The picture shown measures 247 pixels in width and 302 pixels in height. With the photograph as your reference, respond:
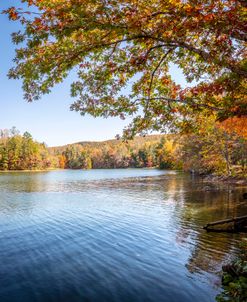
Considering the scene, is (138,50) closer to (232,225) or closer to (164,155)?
(232,225)

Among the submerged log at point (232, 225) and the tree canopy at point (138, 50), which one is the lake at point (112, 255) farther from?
the tree canopy at point (138, 50)

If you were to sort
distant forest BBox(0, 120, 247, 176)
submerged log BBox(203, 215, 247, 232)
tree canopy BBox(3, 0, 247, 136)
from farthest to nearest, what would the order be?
distant forest BBox(0, 120, 247, 176) < submerged log BBox(203, 215, 247, 232) < tree canopy BBox(3, 0, 247, 136)

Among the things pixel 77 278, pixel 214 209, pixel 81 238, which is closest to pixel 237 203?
pixel 214 209

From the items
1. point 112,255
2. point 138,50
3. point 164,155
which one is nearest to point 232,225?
point 112,255

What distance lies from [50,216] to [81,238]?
7746mm

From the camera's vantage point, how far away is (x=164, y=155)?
440 feet

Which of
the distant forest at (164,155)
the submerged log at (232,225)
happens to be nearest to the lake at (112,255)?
the submerged log at (232,225)

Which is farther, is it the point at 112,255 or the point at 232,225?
the point at 232,225

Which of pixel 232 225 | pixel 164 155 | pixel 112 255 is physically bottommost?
pixel 112 255

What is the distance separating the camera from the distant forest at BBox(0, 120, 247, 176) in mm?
50562

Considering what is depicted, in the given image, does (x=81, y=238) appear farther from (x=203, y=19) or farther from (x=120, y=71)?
(x=203, y=19)

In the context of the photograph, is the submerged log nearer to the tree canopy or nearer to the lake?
the lake

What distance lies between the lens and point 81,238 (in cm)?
1698

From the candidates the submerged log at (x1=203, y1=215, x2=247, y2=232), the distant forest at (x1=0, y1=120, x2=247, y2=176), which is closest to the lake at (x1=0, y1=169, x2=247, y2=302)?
the submerged log at (x1=203, y1=215, x2=247, y2=232)
